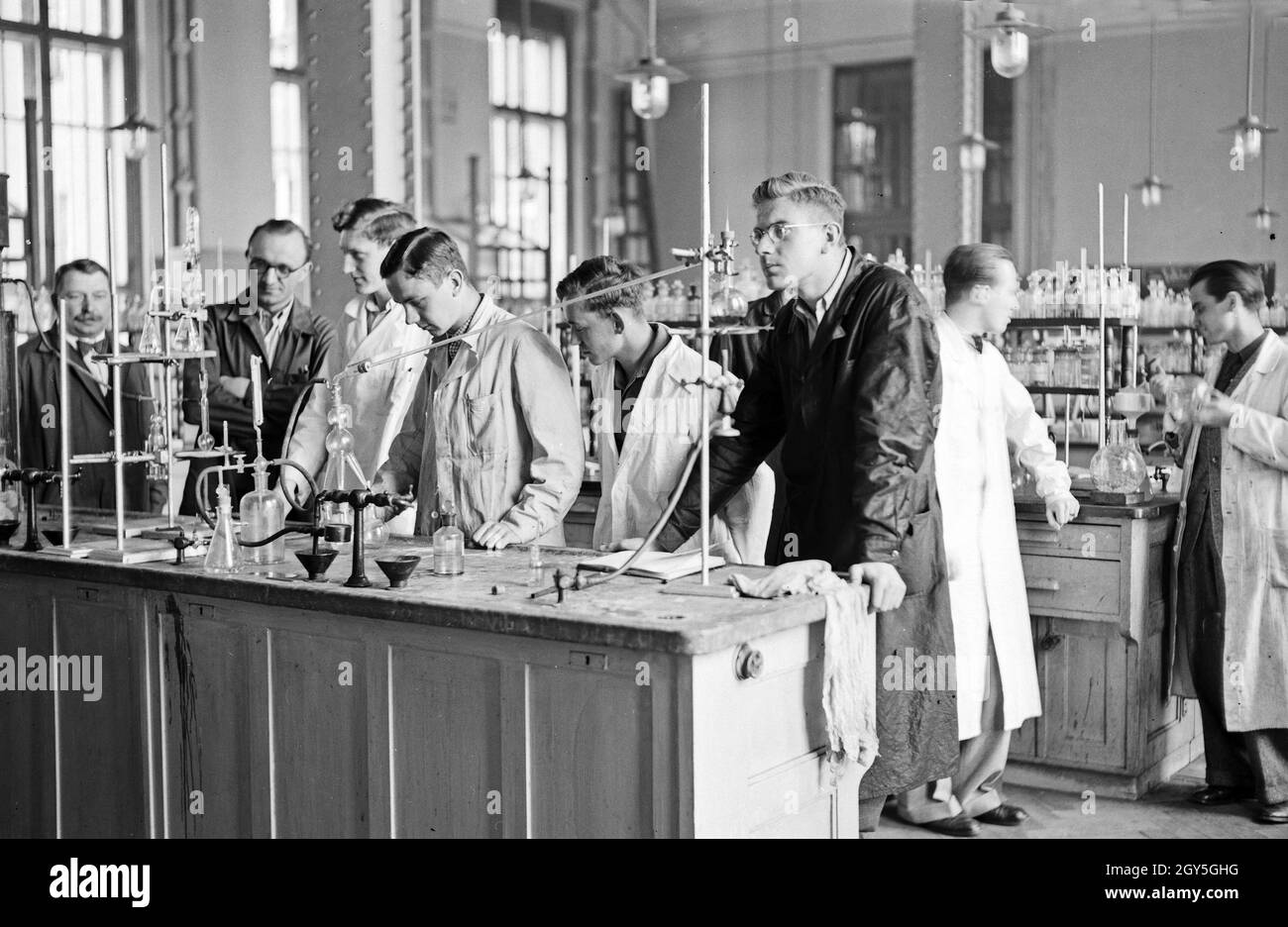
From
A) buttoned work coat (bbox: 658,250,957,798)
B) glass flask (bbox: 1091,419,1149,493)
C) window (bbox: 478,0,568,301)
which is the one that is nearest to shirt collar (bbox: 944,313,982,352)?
glass flask (bbox: 1091,419,1149,493)

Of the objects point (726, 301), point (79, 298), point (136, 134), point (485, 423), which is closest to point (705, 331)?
point (726, 301)

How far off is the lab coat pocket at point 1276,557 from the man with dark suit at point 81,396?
394 centimetres

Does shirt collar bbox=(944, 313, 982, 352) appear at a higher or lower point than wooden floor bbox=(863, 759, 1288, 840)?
higher

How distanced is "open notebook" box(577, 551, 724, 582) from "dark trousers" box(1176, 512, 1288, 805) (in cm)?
197

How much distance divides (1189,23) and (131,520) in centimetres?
852

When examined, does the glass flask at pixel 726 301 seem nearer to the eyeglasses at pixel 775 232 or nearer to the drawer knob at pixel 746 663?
A: the eyeglasses at pixel 775 232

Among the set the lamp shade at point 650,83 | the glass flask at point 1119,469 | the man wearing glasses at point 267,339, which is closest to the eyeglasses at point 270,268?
the man wearing glasses at point 267,339

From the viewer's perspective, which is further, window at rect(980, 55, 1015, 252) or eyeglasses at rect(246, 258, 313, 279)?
window at rect(980, 55, 1015, 252)

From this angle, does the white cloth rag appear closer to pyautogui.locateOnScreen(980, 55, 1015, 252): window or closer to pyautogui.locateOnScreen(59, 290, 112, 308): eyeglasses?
pyautogui.locateOnScreen(59, 290, 112, 308): eyeglasses

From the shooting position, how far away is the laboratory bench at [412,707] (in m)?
2.44

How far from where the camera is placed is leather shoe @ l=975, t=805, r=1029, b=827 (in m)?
4.11

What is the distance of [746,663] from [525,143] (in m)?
9.65

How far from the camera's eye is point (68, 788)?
11.3 feet
